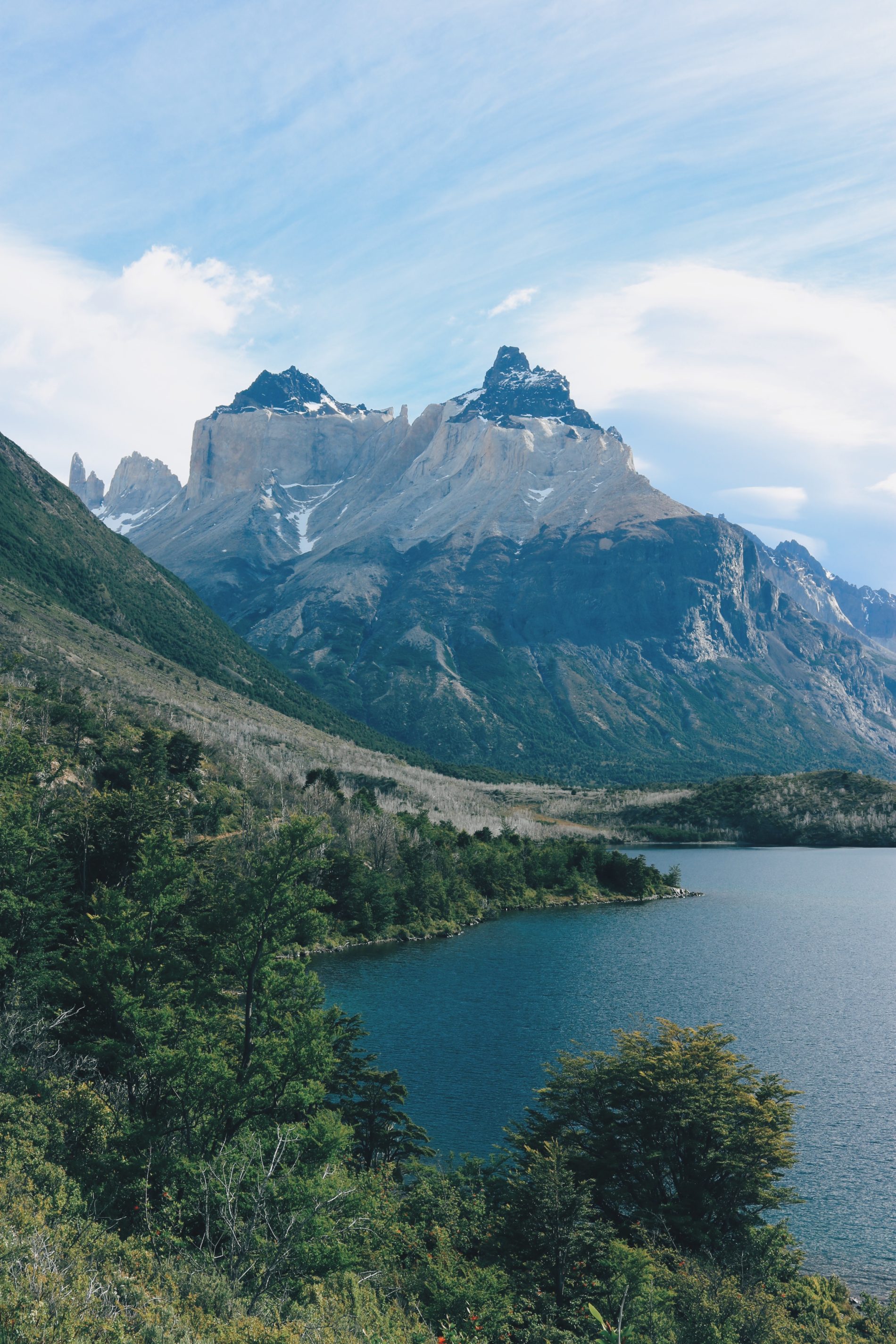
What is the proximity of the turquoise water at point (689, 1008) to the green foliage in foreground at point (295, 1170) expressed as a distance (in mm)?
4137

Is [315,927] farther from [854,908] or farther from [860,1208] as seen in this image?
[854,908]

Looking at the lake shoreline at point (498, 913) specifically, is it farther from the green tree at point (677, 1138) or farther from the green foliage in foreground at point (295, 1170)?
the green tree at point (677, 1138)

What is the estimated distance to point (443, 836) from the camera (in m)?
134

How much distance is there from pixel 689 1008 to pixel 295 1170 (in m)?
47.9

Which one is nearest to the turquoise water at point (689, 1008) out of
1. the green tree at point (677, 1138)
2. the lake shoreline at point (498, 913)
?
the lake shoreline at point (498, 913)

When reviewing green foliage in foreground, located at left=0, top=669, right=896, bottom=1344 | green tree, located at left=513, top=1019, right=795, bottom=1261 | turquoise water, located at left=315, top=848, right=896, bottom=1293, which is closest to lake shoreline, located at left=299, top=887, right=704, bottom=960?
turquoise water, located at left=315, top=848, right=896, bottom=1293

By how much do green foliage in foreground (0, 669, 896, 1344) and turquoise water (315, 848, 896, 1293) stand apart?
414 cm

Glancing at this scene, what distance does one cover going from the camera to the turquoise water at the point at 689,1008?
43312mm

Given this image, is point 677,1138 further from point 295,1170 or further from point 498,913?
point 498,913

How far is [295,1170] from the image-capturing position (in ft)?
104

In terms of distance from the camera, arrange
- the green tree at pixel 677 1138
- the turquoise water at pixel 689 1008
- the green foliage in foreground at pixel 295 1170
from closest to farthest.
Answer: the green foliage in foreground at pixel 295 1170, the green tree at pixel 677 1138, the turquoise water at pixel 689 1008

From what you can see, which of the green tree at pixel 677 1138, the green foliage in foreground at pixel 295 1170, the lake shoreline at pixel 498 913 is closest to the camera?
the green foliage in foreground at pixel 295 1170

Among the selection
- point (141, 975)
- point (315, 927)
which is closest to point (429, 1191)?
point (315, 927)

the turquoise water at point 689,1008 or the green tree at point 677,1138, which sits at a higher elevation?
the green tree at point 677,1138
